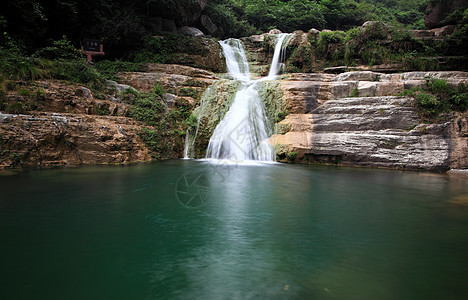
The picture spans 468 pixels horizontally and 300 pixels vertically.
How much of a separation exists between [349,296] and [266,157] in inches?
333

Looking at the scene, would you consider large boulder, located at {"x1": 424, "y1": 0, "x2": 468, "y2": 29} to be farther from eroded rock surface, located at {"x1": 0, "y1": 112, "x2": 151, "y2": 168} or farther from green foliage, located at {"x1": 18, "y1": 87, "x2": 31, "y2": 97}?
green foliage, located at {"x1": 18, "y1": 87, "x2": 31, "y2": 97}

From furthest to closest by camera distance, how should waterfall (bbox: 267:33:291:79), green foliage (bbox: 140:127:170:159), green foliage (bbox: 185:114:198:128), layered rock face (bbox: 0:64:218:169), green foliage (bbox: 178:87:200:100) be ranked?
waterfall (bbox: 267:33:291:79) < green foliage (bbox: 178:87:200:100) < green foliage (bbox: 185:114:198:128) < green foliage (bbox: 140:127:170:159) < layered rock face (bbox: 0:64:218:169)

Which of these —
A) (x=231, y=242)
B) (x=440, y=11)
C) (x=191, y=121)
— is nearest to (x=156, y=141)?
(x=191, y=121)

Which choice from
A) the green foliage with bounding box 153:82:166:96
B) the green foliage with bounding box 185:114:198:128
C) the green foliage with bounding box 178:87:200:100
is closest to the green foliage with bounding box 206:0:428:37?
the green foliage with bounding box 178:87:200:100

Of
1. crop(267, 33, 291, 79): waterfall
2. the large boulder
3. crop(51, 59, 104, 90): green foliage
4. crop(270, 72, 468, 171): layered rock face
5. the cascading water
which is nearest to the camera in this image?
crop(270, 72, 468, 171): layered rock face

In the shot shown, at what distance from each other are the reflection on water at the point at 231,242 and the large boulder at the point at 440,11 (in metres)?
18.1

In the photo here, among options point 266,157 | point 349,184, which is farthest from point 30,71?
point 349,184

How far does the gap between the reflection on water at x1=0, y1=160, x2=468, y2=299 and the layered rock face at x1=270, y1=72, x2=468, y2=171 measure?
349 centimetres

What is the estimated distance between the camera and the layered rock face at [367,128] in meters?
8.90

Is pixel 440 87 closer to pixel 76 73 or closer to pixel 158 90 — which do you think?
pixel 158 90

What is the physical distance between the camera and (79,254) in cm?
267

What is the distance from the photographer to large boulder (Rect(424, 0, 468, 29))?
57.9ft

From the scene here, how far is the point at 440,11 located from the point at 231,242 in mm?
23111

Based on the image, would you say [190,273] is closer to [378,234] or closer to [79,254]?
[79,254]
